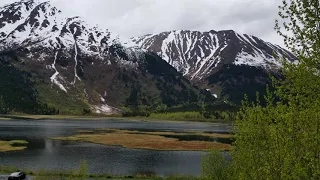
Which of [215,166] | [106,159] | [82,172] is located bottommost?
[106,159]

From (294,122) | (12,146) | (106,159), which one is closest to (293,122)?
(294,122)

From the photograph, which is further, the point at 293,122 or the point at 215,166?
the point at 215,166

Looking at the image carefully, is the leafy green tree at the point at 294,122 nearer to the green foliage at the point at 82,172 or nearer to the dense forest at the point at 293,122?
the dense forest at the point at 293,122

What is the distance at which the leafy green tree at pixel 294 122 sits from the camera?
60.2 ft

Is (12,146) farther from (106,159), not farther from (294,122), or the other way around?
(294,122)

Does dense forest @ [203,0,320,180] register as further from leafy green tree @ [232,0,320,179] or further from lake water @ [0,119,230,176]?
lake water @ [0,119,230,176]

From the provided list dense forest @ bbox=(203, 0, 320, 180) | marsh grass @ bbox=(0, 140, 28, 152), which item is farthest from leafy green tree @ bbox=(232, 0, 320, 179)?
marsh grass @ bbox=(0, 140, 28, 152)

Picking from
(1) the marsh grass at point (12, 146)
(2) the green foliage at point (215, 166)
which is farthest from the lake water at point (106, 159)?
(2) the green foliage at point (215, 166)

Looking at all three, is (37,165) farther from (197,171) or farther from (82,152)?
(197,171)

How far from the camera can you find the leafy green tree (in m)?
18.3

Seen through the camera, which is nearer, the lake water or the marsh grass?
the lake water

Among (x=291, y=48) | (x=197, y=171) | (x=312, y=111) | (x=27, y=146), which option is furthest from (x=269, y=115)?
(x=27, y=146)

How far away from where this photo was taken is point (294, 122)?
65.4ft

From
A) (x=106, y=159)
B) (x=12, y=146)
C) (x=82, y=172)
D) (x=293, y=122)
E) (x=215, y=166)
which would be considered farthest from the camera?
(x=12, y=146)
